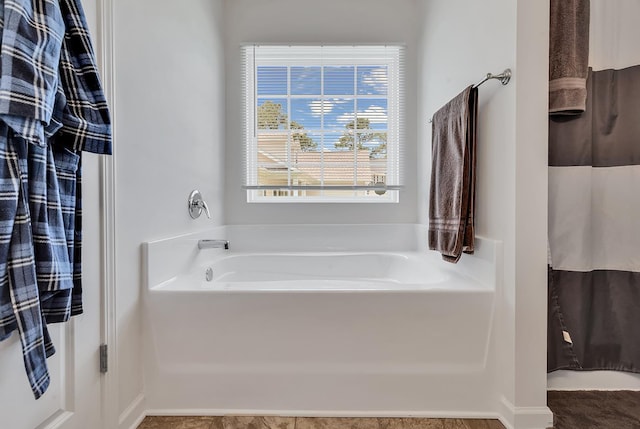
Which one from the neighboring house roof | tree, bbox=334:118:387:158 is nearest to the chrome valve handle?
the neighboring house roof

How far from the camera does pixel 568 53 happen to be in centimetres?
136

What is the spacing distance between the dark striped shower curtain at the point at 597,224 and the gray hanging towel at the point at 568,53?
0.14 meters

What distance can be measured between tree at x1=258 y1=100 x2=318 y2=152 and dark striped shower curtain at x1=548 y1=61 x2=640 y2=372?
166 centimetres

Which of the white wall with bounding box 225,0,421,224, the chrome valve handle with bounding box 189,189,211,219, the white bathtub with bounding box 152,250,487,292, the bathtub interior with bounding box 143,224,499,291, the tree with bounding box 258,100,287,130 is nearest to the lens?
the bathtub interior with bounding box 143,224,499,291

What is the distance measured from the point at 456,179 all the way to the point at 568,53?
2.13 feet

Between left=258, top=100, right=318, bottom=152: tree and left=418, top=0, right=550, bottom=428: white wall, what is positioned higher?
left=258, top=100, right=318, bottom=152: tree

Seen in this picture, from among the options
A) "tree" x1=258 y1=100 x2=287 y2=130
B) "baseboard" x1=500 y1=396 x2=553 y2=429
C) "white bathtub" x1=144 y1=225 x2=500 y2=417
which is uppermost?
"tree" x1=258 y1=100 x2=287 y2=130

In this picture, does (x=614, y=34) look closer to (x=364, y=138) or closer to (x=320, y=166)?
(x=364, y=138)

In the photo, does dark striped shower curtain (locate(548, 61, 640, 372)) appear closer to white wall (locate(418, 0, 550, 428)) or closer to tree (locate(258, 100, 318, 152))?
white wall (locate(418, 0, 550, 428))

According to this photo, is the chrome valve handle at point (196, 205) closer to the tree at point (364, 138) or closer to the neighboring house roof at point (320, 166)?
the neighboring house roof at point (320, 166)

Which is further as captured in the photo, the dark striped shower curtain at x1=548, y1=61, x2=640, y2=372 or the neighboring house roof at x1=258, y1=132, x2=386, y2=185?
the neighboring house roof at x1=258, y1=132, x2=386, y2=185

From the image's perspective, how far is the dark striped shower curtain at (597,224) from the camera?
58.9 inches

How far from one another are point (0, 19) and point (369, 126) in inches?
88.5

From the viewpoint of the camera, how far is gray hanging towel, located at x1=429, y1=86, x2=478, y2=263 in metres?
1.55
